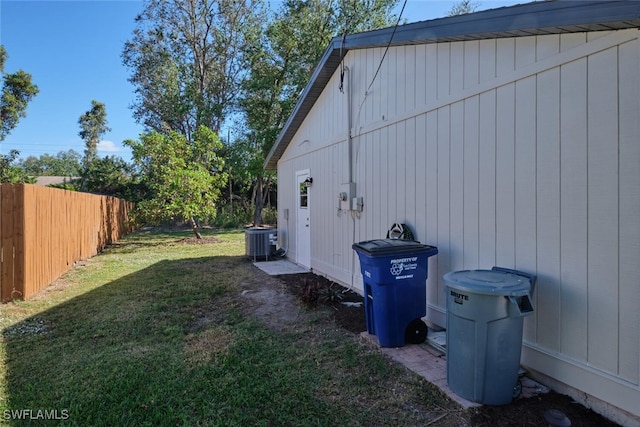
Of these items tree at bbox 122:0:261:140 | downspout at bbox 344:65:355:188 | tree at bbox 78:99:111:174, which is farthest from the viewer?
tree at bbox 78:99:111:174

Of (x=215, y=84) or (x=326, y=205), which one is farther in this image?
(x=215, y=84)

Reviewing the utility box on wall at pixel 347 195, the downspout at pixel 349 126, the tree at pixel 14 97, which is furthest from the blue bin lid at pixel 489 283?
the tree at pixel 14 97

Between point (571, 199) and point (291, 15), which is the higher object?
point (291, 15)

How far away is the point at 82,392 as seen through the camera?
121 inches

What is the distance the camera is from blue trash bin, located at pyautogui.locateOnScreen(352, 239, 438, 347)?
3.72 metres

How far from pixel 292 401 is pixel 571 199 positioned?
8.57 ft

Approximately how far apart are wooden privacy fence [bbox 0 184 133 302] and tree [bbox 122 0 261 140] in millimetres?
13277

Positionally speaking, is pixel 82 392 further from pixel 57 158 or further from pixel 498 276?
pixel 57 158

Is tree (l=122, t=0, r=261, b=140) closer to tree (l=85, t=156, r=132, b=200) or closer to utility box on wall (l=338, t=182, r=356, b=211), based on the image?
tree (l=85, t=156, r=132, b=200)

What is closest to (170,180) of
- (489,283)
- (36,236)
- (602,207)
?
(36,236)

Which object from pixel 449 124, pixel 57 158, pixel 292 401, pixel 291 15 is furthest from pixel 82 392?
pixel 57 158

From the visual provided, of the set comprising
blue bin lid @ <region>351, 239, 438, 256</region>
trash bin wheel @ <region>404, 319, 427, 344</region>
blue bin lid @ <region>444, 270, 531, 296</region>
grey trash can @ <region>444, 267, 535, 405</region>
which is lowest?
trash bin wheel @ <region>404, 319, 427, 344</region>

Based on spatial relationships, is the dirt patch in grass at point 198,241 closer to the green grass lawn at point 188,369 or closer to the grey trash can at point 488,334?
the green grass lawn at point 188,369

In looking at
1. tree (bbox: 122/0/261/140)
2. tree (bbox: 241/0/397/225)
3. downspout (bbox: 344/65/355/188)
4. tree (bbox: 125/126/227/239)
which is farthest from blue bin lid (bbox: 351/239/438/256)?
tree (bbox: 122/0/261/140)
